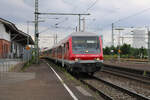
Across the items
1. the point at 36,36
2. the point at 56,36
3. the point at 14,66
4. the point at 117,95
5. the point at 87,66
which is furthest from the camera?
the point at 56,36

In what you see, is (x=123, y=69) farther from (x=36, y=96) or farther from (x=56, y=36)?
(x=56, y=36)

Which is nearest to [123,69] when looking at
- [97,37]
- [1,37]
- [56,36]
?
[97,37]

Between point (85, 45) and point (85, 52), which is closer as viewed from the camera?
point (85, 52)

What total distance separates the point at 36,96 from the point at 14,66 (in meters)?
9.71

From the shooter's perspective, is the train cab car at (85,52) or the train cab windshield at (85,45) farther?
the train cab windshield at (85,45)

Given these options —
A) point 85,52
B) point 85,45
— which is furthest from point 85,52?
point 85,45

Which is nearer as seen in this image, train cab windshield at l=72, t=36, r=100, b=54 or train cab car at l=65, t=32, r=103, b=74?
train cab car at l=65, t=32, r=103, b=74

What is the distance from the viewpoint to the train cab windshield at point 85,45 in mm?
13715

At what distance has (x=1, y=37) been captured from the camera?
2581 centimetres

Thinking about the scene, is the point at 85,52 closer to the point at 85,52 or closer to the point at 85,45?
the point at 85,52

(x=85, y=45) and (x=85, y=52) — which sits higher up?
(x=85, y=45)

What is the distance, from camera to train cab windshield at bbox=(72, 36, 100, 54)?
540 inches

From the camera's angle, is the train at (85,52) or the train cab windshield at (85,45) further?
the train cab windshield at (85,45)

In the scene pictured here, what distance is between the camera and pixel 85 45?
13953 millimetres
